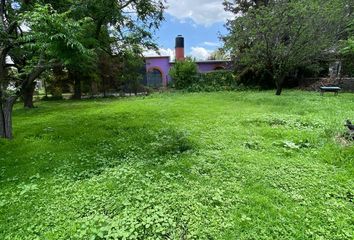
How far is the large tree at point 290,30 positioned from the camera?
1181 centimetres

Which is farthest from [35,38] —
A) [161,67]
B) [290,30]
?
[161,67]

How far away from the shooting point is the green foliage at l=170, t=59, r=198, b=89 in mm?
19766

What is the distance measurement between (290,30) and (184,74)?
29.1 ft

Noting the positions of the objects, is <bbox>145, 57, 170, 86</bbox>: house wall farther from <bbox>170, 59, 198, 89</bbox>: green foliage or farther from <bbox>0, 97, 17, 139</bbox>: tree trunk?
<bbox>0, 97, 17, 139</bbox>: tree trunk

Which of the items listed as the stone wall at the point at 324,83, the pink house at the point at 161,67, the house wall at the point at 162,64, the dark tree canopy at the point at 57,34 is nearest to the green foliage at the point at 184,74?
the pink house at the point at 161,67

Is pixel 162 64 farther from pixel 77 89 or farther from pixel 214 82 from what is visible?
pixel 77 89

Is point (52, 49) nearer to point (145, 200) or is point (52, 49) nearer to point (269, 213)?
point (145, 200)

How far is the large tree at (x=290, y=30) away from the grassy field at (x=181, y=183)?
23.5ft

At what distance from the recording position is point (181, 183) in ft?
11.8

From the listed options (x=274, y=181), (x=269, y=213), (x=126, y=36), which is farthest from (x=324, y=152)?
(x=126, y=36)

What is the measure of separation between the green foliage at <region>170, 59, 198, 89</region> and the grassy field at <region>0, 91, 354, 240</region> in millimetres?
13817

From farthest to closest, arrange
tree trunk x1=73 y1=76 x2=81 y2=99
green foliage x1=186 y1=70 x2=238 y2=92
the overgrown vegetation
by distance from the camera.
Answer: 1. the overgrown vegetation
2. green foliage x1=186 y1=70 x2=238 y2=92
3. tree trunk x1=73 y1=76 x2=81 y2=99

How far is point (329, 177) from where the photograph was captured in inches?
144

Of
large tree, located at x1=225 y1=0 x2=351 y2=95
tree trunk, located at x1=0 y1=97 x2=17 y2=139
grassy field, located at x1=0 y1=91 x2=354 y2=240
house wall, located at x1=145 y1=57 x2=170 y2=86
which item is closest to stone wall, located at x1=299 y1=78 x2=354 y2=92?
large tree, located at x1=225 y1=0 x2=351 y2=95
